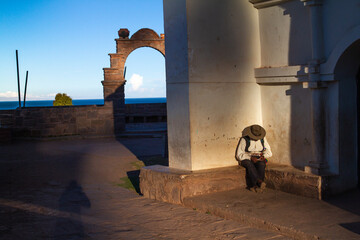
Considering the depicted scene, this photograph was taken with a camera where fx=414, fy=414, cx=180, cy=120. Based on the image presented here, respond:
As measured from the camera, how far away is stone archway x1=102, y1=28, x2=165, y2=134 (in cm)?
1628

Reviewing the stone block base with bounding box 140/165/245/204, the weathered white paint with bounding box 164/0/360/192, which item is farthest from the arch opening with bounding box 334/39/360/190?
the stone block base with bounding box 140/165/245/204

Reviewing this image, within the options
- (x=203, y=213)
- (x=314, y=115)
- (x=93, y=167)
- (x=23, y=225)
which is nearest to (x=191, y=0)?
(x=314, y=115)

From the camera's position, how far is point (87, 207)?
613cm

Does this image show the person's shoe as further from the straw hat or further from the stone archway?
the stone archway

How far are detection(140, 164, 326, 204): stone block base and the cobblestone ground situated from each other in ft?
0.75

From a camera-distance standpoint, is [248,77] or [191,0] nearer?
[191,0]

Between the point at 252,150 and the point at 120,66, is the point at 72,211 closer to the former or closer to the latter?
the point at 252,150

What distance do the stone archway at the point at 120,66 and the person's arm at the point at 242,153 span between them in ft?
33.5

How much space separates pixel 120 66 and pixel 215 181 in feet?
40.6

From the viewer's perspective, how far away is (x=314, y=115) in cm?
577

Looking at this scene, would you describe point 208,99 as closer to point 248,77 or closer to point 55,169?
point 248,77

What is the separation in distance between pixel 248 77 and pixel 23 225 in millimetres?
3900

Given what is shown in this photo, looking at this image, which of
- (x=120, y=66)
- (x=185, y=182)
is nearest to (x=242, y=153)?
(x=185, y=182)

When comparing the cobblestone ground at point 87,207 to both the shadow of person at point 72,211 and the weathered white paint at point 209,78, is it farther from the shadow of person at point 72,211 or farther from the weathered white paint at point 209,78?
the weathered white paint at point 209,78
